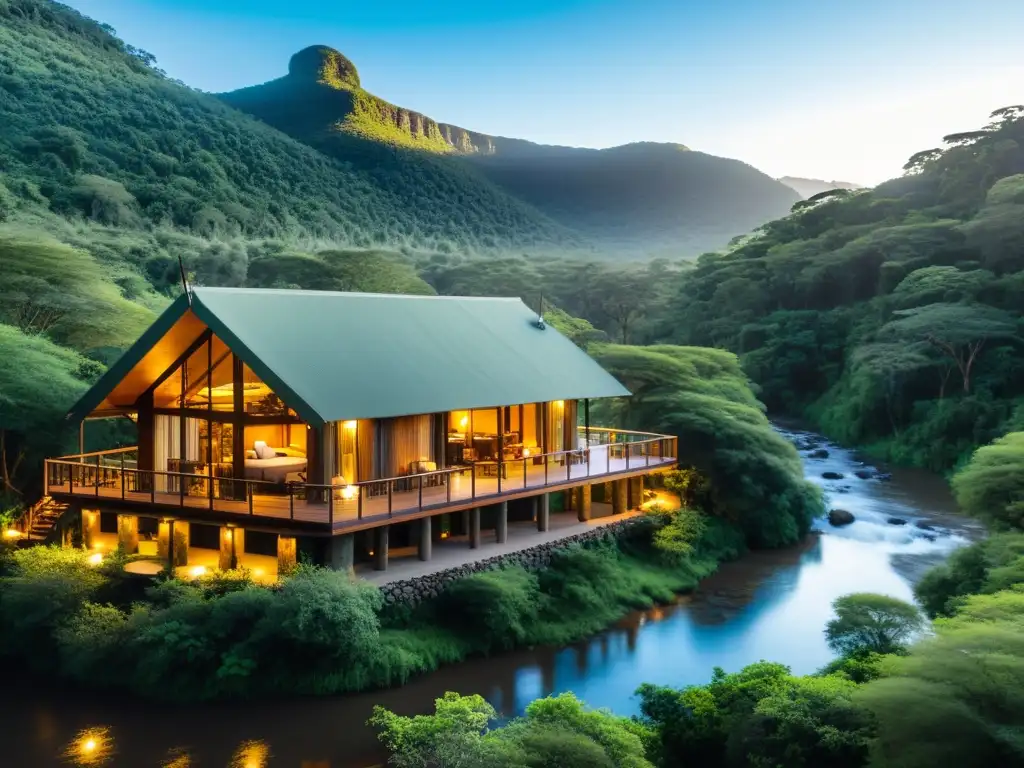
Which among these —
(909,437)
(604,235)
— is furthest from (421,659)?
(604,235)

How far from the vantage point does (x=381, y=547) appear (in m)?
18.9

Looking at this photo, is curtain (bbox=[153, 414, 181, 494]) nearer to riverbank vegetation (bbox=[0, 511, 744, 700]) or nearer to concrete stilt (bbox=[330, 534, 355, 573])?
riverbank vegetation (bbox=[0, 511, 744, 700])

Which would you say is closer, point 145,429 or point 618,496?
point 145,429

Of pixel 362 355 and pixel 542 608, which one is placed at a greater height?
pixel 362 355

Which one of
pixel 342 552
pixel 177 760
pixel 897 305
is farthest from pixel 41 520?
pixel 897 305

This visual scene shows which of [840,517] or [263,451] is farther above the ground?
[263,451]

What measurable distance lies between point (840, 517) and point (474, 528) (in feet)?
46.5

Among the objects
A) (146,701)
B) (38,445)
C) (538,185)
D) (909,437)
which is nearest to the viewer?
(146,701)

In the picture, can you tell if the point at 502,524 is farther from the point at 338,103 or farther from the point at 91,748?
the point at 338,103

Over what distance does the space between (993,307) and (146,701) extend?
38.5 meters

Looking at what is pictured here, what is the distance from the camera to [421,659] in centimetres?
1758

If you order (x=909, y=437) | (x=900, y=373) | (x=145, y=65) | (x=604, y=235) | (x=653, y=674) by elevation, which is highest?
(x=145, y=65)

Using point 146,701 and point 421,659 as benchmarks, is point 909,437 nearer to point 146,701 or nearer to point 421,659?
point 421,659

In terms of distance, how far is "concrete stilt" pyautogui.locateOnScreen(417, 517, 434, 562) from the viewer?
19828 millimetres
